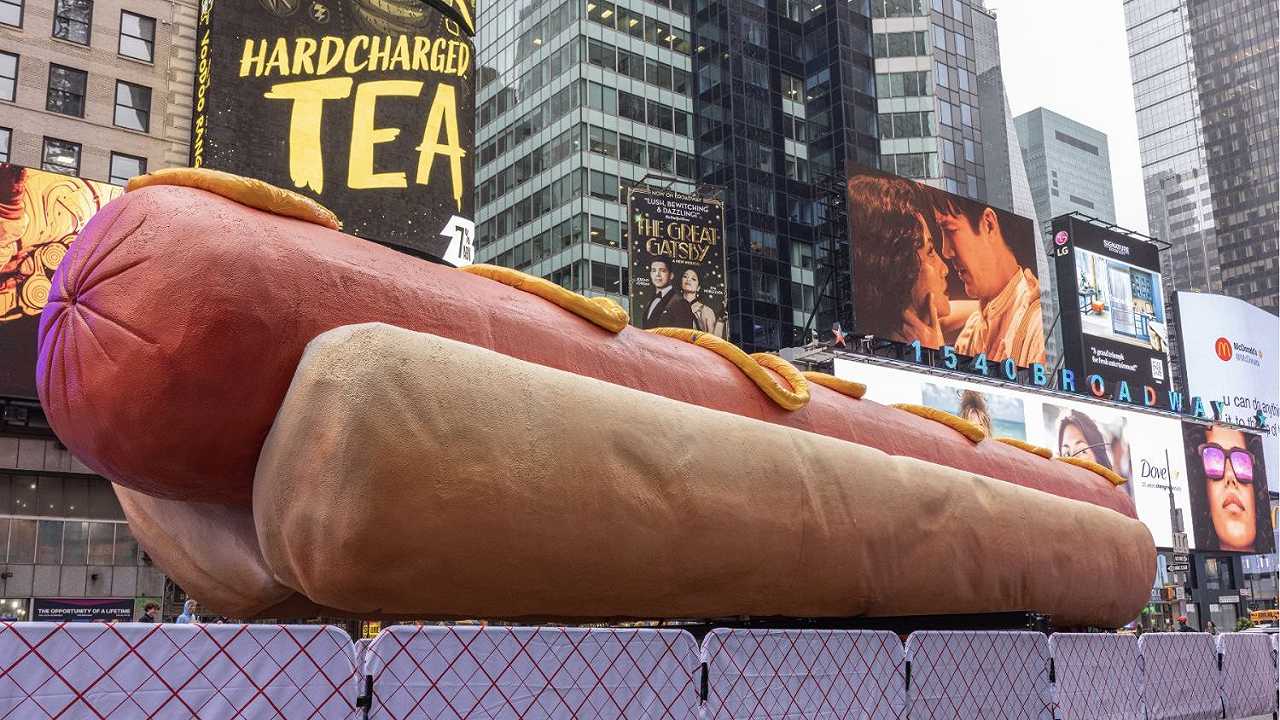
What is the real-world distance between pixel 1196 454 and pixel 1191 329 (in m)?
20.6

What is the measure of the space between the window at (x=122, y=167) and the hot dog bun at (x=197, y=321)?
1096 inches

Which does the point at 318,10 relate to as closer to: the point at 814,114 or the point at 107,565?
the point at 107,565

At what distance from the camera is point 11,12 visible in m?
30.6

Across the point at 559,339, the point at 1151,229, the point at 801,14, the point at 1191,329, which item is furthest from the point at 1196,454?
the point at 1151,229

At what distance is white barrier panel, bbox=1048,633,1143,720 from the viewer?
970 centimetres

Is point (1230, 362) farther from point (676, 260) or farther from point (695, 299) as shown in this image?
point (676, 260)

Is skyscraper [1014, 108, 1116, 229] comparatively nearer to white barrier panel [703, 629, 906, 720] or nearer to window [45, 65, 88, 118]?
window [45, 65, 88, 118]

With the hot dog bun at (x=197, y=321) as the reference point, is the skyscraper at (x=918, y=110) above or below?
above

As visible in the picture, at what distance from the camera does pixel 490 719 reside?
6.19 m

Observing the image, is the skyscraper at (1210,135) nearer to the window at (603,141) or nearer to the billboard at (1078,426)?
the billboard at (1078,426)

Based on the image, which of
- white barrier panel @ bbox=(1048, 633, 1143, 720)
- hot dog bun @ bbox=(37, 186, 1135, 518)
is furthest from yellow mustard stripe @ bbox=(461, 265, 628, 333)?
white barrier panel @ bbox=(1048, 633, 1143, 720)

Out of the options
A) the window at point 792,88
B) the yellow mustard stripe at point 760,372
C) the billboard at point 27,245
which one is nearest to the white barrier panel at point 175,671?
the yellow mustard stripe at point 760,372

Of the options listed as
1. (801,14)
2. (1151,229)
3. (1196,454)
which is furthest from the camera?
(1151,229)

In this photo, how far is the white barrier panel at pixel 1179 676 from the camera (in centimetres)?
1072
